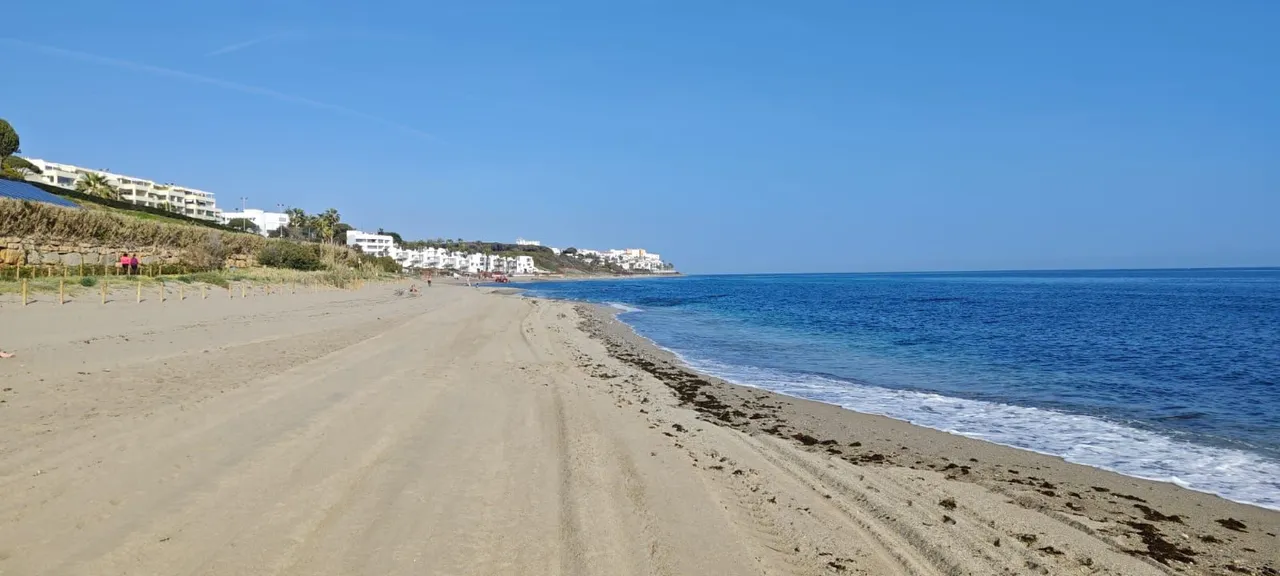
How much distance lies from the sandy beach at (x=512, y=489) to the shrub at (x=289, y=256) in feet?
140

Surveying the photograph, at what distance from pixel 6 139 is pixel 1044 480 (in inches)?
3454

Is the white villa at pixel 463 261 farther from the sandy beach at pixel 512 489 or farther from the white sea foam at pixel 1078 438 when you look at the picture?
the sandy beach at pixel 512 489

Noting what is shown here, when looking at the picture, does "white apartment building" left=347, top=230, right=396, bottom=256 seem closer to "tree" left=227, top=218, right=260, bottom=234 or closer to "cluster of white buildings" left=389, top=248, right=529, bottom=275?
"cluster of white buildings" left=389, top=248, right=529, bottom=275

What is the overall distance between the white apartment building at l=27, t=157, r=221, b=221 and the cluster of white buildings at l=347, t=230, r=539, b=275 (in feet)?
85.4

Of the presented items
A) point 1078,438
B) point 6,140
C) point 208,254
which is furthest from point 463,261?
point 1078,438

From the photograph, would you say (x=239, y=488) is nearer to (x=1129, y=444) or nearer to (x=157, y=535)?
(x=157, y=535)

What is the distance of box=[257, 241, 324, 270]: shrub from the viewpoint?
49.2 m

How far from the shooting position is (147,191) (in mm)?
103750

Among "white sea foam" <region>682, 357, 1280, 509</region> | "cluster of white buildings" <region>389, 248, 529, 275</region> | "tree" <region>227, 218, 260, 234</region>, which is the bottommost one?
"white sea foam" <region>682, 357, 1280, 509</region>

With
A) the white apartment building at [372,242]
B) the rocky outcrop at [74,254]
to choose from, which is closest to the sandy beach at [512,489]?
the rocky outcrop at [74,254]

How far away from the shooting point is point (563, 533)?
4.48 meters

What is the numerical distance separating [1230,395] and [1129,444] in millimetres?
5680

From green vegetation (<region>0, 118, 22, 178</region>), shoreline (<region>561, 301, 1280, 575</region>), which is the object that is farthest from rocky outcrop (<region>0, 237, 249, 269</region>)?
green vegetation (<region>0, 118, 22, 178</region>)

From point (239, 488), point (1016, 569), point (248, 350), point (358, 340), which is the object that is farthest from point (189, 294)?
point (1016, 569)
